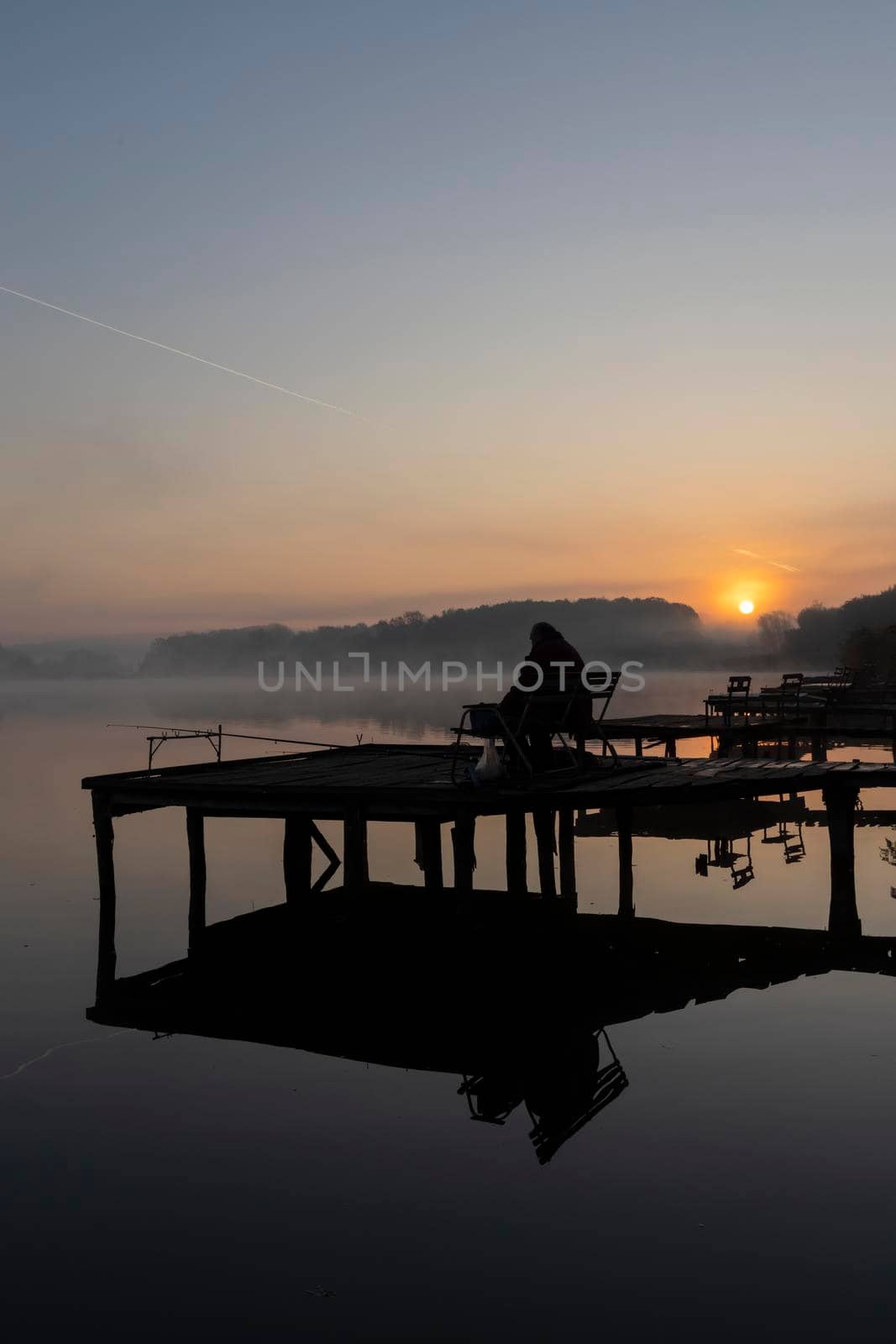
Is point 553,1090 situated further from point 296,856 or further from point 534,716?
point 296,856

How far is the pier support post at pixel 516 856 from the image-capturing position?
1855 centimetres

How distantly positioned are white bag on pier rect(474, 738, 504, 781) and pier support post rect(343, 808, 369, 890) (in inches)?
59.5

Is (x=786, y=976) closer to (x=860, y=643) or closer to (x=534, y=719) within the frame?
(x=534, y=719)

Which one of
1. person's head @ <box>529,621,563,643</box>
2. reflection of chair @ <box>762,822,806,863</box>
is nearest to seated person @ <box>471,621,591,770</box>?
person's head @ <box>529,621,563,643</box>

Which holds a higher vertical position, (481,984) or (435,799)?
(435,799)

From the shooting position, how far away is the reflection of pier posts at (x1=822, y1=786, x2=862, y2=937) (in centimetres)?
1664

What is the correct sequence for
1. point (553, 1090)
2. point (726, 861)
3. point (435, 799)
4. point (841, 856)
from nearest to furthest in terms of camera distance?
point (553, 1090), point (435, 799), point (841, 856), point (726, 861)

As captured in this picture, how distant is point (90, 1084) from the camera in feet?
36.1

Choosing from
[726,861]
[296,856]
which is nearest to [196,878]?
[296,856]

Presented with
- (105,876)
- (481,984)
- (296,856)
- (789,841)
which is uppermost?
(105,876)

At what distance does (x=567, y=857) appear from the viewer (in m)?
18.6

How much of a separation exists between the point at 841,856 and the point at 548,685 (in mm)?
5615

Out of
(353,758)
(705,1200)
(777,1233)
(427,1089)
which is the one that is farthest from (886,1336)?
(353,758)

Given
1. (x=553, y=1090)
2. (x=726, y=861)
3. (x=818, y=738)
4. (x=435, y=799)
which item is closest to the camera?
(x=553, y=1090)
